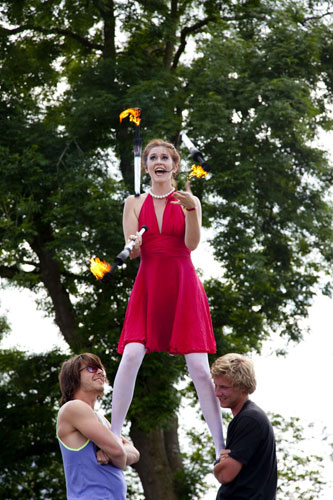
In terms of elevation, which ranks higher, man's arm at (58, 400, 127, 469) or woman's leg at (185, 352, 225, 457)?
woman's leg at (185, 352, 225, 457)

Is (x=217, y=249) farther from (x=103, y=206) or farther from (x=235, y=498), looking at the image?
(x=235, y=498)

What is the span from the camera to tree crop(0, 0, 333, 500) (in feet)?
34.6

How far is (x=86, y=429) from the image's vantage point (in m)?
3.45

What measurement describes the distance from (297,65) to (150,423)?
5.76 m

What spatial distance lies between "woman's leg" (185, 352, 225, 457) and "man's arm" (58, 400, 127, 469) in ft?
2.37

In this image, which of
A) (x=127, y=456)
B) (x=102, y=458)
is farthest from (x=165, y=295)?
(x=102, y=458)

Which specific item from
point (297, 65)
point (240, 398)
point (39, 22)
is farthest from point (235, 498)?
point (39, 22)

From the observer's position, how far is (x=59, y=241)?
10.1 meters

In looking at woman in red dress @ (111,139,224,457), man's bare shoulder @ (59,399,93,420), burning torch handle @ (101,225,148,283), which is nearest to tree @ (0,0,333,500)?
woman in red dress @ (111,139,224,457)

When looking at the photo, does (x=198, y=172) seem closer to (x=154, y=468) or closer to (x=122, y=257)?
(x=122, y=257)

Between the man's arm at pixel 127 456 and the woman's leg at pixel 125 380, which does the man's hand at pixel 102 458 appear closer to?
the man's arm at pixel 127 456

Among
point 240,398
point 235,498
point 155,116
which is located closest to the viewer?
point 235,498

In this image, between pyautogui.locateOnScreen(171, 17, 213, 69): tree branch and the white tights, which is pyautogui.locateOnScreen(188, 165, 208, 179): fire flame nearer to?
the white tights

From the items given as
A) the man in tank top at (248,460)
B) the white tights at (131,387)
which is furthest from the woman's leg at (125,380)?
the man in tank top at (248,460)
